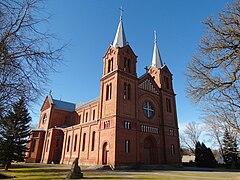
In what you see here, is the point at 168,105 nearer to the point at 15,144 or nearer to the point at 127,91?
the point at 127,91

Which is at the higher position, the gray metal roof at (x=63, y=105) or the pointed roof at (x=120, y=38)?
the pointed roof at (x=120, y=38)

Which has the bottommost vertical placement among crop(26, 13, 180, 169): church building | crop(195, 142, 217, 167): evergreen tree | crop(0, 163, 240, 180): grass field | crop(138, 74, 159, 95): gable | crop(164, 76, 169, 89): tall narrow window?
crop(0, 163, 240, 180): grass field

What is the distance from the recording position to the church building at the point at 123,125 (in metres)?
23.3

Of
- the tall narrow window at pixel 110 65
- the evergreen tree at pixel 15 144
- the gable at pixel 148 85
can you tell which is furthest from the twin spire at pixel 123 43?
the evergreen tree at pixel 15 144

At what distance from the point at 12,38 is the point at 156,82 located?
94.9ft

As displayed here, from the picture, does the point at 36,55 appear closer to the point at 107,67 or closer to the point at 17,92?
the point at 17,92

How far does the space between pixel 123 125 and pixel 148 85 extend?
31.1 feet

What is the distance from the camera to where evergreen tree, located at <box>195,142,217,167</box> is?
1317 inches

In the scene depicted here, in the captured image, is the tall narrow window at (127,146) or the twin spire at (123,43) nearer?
the tall narrow window at (127,146)

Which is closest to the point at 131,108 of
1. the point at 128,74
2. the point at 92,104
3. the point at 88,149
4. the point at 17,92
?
the point at 128,74

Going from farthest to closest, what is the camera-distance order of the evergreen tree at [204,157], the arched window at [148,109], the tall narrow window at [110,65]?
the evergreen tree at [204,157]
the arched window at [148,109]
the tall narrow window at [110,65]

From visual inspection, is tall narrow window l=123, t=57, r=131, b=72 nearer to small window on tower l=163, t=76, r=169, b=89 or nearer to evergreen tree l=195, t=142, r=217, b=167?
small window on tower l=163, t=76, r=169, b=89

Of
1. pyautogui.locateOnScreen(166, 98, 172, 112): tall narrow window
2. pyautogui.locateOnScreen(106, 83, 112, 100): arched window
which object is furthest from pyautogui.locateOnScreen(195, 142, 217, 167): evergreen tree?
pyautogui.locateOnScreen(106, 83, 112, 100): arched window

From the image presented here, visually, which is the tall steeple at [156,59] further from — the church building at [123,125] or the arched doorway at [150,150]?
the arched doorway at [150,150]
